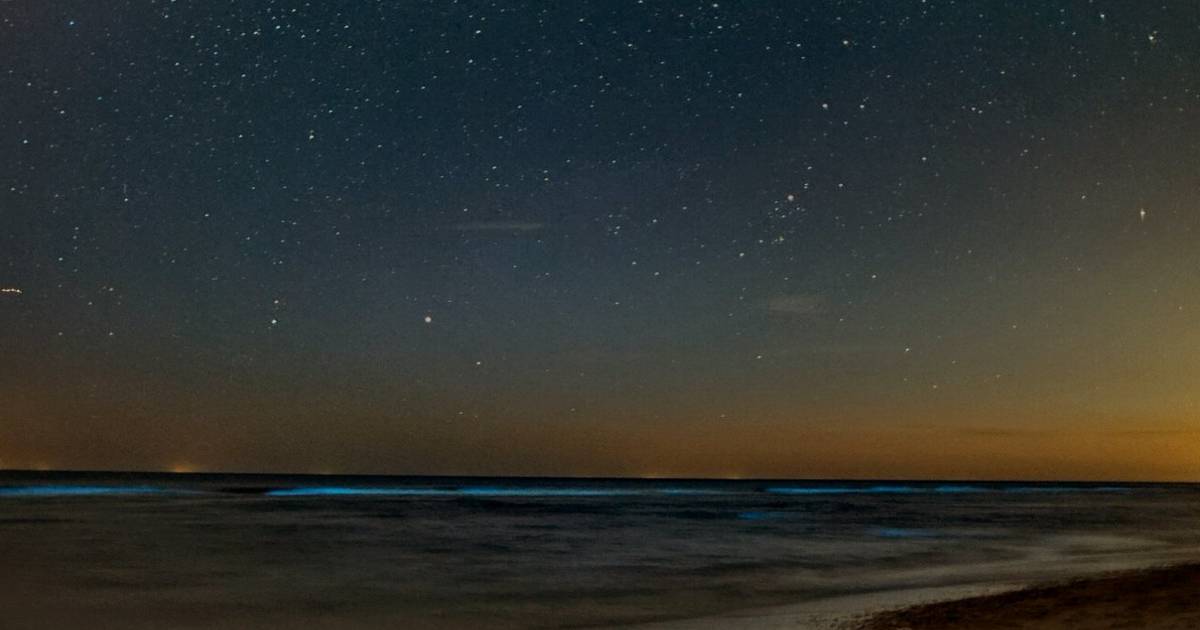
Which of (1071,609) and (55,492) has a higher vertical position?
(1071,609)

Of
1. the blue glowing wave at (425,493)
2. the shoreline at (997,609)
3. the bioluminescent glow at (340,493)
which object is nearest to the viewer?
the shoreline at (997,609)

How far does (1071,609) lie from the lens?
1048 cm

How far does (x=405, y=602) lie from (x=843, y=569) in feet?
25.8

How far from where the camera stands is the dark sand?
9.34 m

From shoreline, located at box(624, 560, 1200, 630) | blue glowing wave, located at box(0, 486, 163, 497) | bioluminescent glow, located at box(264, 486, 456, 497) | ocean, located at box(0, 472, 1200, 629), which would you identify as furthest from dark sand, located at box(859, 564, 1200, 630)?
bioluminescent glow, located at box(264, 486, 456, 497)

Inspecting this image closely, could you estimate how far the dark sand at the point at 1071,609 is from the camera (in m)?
9.34

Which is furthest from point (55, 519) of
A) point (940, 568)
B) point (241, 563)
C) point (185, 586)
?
point (940, 568)

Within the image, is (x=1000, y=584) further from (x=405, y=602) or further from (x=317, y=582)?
(x=317, y=582)

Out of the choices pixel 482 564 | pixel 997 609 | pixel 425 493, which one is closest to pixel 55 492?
pixel 425 493

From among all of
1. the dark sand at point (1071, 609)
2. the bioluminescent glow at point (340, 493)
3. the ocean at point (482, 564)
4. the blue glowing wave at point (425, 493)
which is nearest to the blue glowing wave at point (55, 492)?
the bioluminescent glow at point (340, 493)

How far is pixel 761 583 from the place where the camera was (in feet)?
48.9

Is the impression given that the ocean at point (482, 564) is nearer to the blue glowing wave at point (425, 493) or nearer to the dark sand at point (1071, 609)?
the dark sand at point (1071, 609)

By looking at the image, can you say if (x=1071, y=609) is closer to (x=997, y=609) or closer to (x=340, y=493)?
(x=997, y=609)

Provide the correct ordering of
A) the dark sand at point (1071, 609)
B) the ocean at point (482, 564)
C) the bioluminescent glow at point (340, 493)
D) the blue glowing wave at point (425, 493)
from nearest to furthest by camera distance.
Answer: the dark sand at point (1071, 609) → the ocean at point (482, 564) → the bioluminescent glow at point (340, 493) → the blue glowing wave at point (425, 493)
